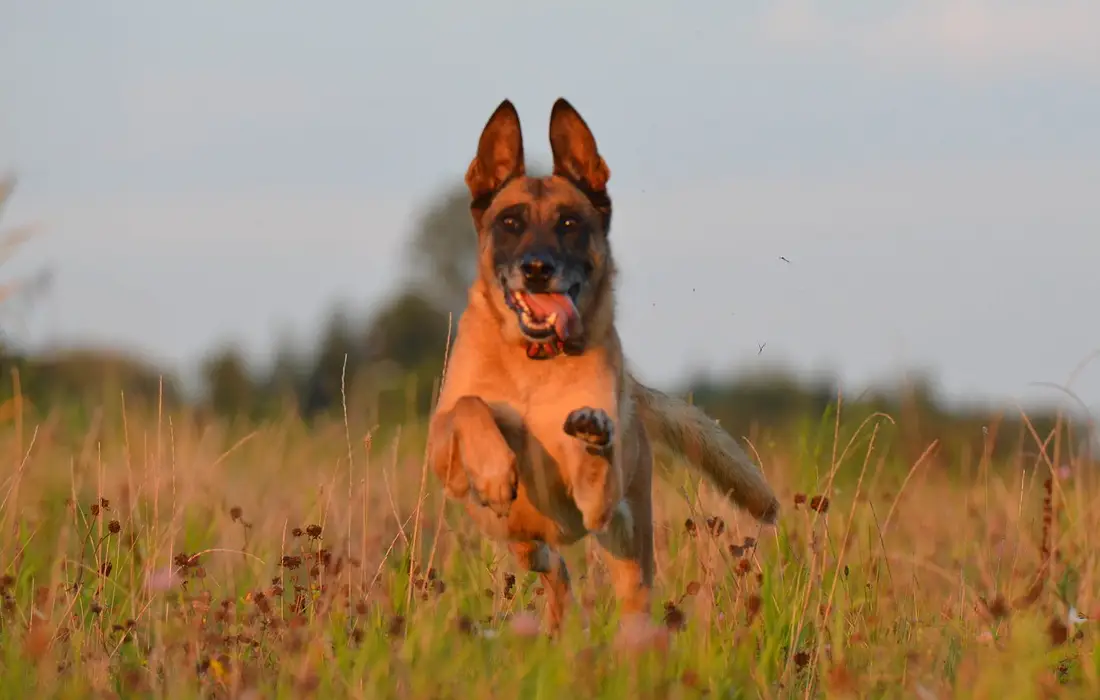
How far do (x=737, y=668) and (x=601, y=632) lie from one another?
0.48 m

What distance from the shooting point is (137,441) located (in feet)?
38.7

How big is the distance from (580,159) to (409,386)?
3.60m

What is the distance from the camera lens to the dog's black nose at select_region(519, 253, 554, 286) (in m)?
5.85

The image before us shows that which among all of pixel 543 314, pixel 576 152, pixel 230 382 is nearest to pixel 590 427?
pixel 543 314

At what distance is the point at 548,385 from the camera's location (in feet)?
19.5

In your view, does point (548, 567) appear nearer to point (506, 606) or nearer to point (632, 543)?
point (632, 543)

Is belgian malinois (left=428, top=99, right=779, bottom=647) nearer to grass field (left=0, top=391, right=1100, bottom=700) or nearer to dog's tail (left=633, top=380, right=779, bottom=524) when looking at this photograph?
dog's tail (left=633, top=380, right=779, bottom=524)

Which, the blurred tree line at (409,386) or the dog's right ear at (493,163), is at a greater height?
the dog's right ear at (493,163)

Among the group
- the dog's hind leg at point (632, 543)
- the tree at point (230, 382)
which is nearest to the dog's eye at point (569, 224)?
the dog's hind leg at point (632, 543)

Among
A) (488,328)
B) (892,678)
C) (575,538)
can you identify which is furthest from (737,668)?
(488,328)

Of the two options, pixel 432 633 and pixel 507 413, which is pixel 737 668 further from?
pixel 507 413

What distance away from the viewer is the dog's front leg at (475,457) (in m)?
5.34

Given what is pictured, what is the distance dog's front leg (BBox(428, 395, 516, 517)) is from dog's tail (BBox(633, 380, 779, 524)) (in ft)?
4.86

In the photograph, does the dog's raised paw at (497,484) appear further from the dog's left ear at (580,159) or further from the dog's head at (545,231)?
the dog's left ear at (580,159)
